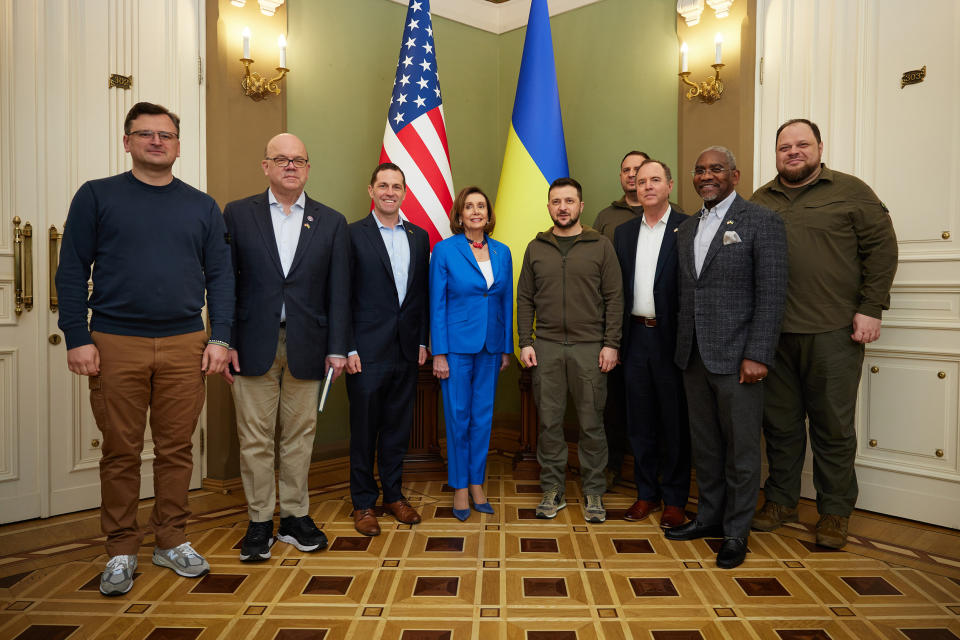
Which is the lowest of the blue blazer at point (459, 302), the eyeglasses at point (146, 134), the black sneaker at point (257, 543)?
the black sneaker at point (257, 543)

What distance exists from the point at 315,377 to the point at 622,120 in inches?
101

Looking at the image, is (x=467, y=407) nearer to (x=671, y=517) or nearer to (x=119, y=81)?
(x=671, y=517)

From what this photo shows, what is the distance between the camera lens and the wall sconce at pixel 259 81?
3316 millimetres

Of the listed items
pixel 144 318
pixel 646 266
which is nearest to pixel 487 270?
pixel 646 266

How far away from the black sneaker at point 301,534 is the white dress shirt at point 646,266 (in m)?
1.69

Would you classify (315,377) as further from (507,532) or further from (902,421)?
(902,421)

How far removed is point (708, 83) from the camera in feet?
11.2

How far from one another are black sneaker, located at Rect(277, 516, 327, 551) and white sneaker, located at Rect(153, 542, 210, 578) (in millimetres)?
341

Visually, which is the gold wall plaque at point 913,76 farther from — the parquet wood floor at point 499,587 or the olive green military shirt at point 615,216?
the parquet wood floor at point 499,587

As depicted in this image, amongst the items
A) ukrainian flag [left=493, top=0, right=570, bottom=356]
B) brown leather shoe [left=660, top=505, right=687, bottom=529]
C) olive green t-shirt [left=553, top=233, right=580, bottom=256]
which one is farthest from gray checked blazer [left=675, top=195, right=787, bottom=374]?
ukrainian flag [left=493, top=0, right=570, bottom=356]

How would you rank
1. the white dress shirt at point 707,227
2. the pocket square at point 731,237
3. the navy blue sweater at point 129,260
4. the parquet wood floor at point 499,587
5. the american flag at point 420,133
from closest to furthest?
the parquet wood floor at point 499,587 < the navy blue sweater at point 129,260 < the pocket square at point 731,237 < the white dress shirt at point 707,227 < the american flag at point 420,133

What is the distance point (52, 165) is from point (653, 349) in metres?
2.81

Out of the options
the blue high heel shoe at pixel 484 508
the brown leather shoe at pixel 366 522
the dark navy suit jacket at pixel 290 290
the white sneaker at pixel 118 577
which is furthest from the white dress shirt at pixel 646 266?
the white sneaker at pixel 118 577

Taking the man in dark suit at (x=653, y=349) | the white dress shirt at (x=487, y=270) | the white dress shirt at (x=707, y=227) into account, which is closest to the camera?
the white dress shirt at (x=707, y=227)
